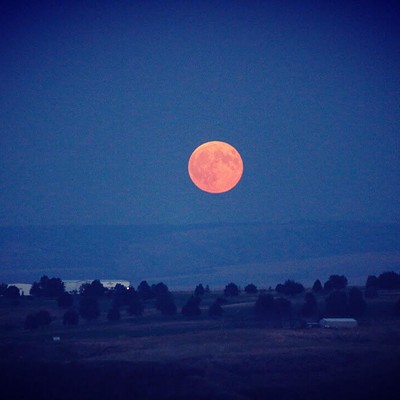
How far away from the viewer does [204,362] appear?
4519 cm

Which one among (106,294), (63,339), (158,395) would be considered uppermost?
(106,294)

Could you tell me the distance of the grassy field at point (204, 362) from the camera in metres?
37.8

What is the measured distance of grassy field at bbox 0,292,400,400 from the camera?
37781mm

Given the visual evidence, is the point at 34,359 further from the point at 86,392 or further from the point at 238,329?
the point at 238,329

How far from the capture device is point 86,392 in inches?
1489

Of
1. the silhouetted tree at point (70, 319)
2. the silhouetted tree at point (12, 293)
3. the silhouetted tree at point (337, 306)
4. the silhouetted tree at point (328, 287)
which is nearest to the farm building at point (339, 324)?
the silhouetted tree at point (337, 306)

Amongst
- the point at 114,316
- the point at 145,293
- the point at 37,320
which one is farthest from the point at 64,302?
the point at 37,320

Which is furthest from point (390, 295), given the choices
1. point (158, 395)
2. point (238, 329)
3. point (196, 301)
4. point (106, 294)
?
point (158, 395)

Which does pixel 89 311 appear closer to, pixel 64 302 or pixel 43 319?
pixel 43 319

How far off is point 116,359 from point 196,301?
38032 millimetres

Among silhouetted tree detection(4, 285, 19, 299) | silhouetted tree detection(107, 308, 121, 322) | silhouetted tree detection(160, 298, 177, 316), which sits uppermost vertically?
silhouetted tree detection(4, 285, 19, 299)

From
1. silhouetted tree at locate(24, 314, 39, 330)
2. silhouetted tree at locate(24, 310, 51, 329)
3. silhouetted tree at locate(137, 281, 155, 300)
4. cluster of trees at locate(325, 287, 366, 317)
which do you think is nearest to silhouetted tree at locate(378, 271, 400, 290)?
cluster of trees at locate(325, 287, 366, 317)

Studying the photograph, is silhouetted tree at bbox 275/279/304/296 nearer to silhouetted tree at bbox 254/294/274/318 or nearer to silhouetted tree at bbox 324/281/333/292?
silhouetted tree at bbox 324/281/333/292

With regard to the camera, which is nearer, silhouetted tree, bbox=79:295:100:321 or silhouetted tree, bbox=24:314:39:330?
silhouetted tree, bbox=24:314:39:330
